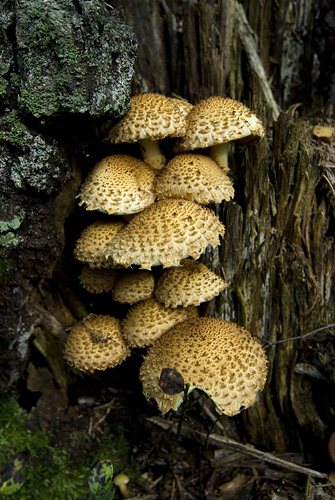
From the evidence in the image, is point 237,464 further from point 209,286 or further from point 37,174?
point 37,174

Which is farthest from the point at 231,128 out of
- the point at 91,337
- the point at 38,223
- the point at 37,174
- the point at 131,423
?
the point at 131,423

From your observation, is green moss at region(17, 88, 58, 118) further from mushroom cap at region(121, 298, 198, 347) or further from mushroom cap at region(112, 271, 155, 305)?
mushroom cap at region(121, 298, 198, 347)

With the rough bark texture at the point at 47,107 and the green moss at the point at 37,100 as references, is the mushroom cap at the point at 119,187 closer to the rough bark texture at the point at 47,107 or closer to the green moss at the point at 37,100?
the rough bark texture at the point at 47,107

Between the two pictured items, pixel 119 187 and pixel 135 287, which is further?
pixel 135 287

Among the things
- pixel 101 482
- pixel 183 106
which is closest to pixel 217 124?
pixel 183 106

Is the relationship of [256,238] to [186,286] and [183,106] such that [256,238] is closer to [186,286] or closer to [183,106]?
[186,286]
